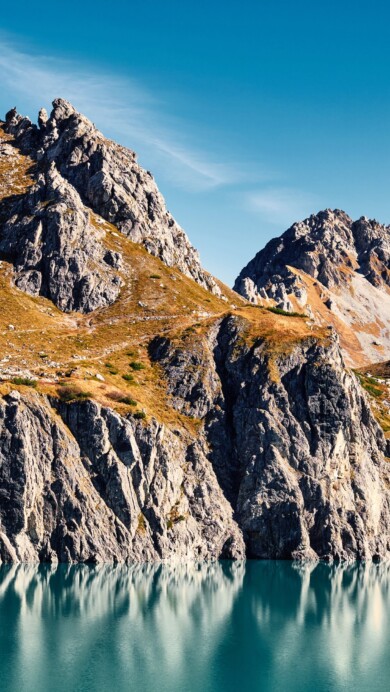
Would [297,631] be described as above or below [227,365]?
below

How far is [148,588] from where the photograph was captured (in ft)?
326

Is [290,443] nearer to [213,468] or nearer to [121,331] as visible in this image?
[213,468]

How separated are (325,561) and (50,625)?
214 ft

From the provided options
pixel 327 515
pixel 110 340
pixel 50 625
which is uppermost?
pixel 110 340

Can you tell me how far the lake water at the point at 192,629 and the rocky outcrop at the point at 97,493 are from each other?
16.0ft

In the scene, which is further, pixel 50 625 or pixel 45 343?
pixel 45 343

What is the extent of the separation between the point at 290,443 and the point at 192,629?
62.4 metres

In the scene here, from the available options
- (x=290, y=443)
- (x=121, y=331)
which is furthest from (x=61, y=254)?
(x=290, y=443)

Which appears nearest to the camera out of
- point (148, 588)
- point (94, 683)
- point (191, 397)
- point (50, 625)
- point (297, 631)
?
point (94, 683)

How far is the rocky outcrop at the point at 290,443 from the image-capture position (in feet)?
427

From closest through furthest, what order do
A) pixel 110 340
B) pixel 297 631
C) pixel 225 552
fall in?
pixel 297 631
pixel 225 552
pixel 110 340

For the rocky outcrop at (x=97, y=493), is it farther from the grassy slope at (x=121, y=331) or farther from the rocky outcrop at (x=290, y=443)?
the rocky outcrop at (x=290, y=443)

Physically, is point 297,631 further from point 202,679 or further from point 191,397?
point 191,397

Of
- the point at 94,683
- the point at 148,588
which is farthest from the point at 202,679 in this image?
the point at 148,588
